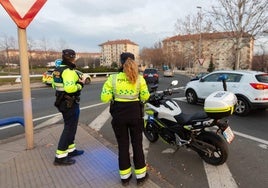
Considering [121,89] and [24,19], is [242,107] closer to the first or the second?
[121,89]

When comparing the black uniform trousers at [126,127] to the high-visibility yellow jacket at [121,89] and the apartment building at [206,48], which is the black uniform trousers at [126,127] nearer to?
the high-visibility yellow jacket at [121,89]

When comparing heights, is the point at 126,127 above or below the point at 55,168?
above

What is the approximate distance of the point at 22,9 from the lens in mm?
4035

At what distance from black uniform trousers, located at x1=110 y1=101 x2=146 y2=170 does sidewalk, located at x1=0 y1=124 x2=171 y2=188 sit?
38 centimetres

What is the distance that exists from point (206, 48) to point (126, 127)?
4873 centimetres

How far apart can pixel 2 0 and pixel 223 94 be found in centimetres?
405

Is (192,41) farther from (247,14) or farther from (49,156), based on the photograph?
(49,156)

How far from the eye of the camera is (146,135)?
5352 mm

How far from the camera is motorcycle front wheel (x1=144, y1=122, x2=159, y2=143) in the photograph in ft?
16.7

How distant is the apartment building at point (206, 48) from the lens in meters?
23.8

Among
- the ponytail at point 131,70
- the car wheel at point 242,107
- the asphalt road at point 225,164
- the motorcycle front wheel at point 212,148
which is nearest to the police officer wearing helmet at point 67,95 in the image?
the ponytail at point 131,70

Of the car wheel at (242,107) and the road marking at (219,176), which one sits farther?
the car wheel at (242,107)

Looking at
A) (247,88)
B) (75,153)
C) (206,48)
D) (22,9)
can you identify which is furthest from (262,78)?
(206,48)

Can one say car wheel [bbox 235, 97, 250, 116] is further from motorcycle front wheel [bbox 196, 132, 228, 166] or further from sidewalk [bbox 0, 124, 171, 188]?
sidewalk [bbox 0, 124, 171, 188]
